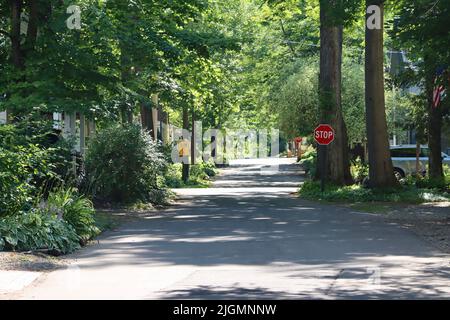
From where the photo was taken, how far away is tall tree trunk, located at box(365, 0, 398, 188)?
2953 cm

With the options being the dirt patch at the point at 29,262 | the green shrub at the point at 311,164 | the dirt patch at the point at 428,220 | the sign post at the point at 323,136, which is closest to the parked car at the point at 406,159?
the green shrub at the point at 311,164

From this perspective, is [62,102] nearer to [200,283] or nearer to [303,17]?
[200,283]

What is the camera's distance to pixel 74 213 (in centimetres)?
1636

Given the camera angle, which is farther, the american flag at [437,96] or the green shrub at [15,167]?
the american flag at [437,96]

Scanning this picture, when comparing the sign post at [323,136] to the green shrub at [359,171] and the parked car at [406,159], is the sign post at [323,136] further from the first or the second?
the parked car at [406,159]

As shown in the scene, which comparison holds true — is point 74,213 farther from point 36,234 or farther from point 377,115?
point 377,115

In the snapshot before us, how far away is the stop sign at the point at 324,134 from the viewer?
106 ft

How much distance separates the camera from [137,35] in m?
24.1

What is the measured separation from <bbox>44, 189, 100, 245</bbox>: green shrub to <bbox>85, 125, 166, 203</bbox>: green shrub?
8.49m

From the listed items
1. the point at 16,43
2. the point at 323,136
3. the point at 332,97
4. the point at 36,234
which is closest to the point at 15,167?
the point at 36,234

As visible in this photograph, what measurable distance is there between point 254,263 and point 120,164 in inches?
538

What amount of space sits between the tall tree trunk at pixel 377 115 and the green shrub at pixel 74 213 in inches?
600

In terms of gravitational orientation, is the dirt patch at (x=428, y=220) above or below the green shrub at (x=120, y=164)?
below

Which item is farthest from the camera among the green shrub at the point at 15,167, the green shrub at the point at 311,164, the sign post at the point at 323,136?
the green shrub at the point at 311,164
